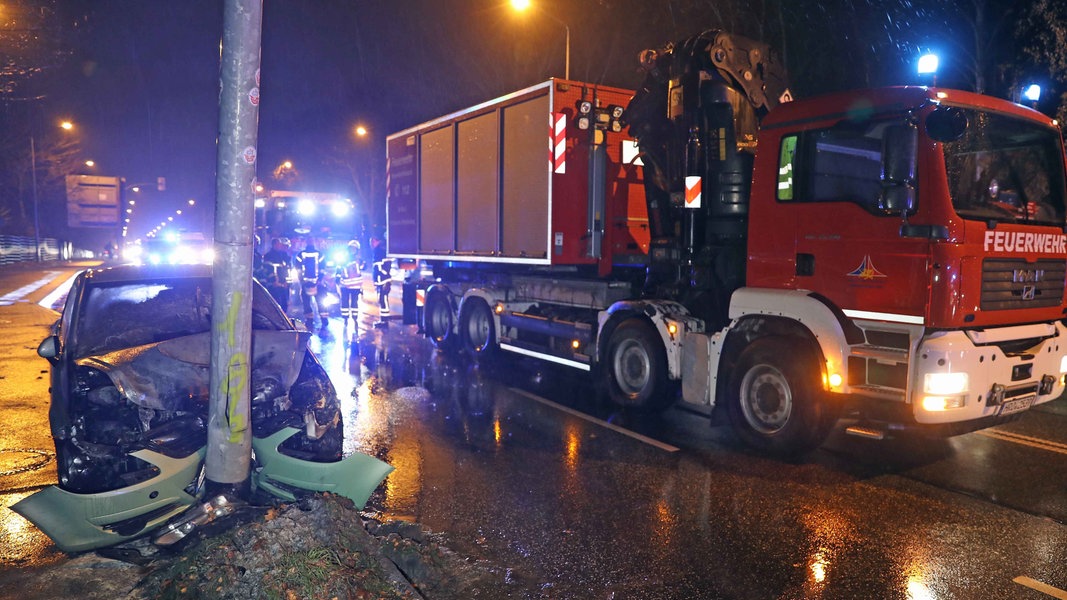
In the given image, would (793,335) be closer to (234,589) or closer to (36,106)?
(234,589)

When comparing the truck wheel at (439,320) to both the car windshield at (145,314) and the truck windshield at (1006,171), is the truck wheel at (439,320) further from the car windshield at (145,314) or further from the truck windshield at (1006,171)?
the truck windshield at (1006,171)

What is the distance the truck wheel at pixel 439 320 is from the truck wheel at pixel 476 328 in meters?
0.62

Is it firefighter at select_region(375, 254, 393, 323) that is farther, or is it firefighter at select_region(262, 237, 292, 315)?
firefighter at select_region(375, 254, 393, 323)

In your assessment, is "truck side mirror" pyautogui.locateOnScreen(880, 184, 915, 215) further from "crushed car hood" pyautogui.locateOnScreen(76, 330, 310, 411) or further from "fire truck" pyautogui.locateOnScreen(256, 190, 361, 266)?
"fire truck" pyautogui.locateOnScreen(256, 190, 361, 266)

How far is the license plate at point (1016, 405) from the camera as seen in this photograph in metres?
5.76

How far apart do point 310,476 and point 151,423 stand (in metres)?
1.09

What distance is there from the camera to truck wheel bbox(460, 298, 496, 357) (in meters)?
11.3

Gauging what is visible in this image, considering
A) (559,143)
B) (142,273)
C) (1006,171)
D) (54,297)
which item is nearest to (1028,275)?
(1006,171)

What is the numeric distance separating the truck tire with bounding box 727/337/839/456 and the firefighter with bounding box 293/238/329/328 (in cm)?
985

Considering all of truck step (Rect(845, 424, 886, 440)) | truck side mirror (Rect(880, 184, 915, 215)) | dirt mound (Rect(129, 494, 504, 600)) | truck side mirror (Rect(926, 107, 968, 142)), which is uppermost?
truck side mirror (Rect(926, 107, 968, 142))

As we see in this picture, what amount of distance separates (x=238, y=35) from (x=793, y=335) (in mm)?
4796

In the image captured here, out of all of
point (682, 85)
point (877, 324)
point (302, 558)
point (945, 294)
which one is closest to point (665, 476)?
point (877, 324)

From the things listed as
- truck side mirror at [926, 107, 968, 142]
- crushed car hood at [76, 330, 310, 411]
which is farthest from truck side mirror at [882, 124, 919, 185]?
crushed car hood at [76, 330, 310, 411]

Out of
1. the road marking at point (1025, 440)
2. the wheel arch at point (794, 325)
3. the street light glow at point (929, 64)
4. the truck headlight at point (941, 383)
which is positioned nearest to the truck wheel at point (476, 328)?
the wheel arch at point (794, 325)
